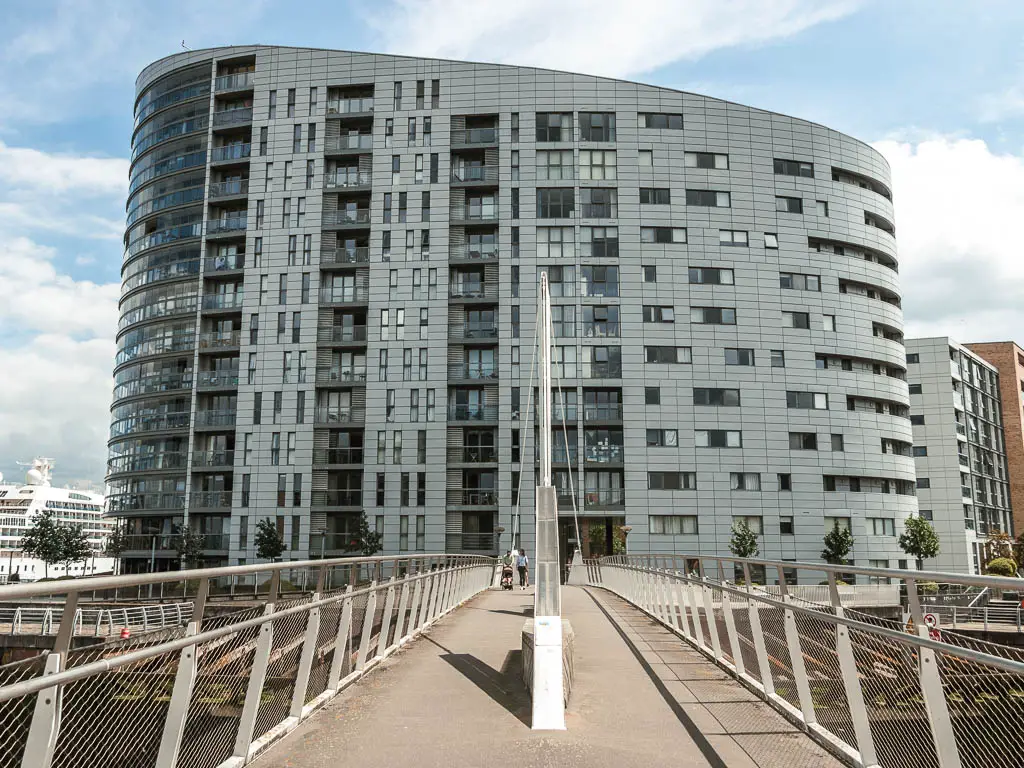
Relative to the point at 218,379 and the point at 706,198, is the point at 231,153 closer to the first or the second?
the point at 218,379

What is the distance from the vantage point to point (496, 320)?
199 feet

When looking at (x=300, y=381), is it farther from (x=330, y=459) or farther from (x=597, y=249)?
(x=597, y=249)

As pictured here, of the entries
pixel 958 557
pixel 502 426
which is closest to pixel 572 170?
pixel 502 426

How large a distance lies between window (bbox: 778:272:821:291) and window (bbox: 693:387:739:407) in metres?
8.55

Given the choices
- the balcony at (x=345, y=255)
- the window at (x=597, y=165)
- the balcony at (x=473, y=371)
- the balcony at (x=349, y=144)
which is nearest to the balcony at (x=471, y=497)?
the balcony at (x=473, y=371)

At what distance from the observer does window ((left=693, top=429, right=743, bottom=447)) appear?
5869 centimetres

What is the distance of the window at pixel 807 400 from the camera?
60.1 metres

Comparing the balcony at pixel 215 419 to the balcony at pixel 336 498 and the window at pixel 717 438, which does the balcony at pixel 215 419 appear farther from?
the window at pixel 717 438

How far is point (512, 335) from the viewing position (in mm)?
59500

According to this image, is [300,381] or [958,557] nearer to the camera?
[300,381]

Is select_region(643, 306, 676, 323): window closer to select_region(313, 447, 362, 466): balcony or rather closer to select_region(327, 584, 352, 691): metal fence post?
select_region(313, 447, 362, 466): balcony

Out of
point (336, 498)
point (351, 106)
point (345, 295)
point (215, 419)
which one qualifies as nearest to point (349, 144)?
point (351, 106)

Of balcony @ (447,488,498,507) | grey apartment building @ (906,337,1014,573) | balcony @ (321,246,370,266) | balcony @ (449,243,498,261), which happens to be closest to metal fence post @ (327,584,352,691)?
balcony @ (447,488,498,507)

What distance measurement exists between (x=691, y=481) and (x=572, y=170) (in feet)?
73.5
